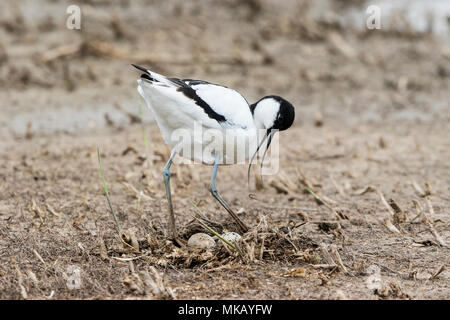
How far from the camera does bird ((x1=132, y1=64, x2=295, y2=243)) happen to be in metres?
4.12

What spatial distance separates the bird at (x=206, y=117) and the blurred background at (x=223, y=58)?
9.11 ft

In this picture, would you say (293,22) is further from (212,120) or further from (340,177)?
(212,120)

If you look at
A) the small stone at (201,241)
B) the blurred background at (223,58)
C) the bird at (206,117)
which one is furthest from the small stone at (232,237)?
the blurred background at (223,58)

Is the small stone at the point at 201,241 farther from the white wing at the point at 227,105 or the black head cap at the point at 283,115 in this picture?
the black head cap at the point at 283,115

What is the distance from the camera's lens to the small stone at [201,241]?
4078 millimetres

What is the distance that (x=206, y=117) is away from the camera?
415 centimetres

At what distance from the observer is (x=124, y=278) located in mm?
3672

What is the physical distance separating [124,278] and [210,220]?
93 centimetres

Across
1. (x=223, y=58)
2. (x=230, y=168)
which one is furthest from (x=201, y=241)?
(x=223, y=58)

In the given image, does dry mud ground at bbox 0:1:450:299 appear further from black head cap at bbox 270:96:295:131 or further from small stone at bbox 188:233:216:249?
black head cap at bbox 270:96:295:131

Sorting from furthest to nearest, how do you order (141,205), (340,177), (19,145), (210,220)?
(19,145), (340,177), (141,205), (210,220)

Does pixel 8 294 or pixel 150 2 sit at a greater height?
pixel 150 2

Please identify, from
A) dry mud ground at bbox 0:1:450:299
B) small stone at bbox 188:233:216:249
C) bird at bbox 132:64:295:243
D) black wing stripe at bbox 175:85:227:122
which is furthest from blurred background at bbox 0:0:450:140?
small stone at bbox 188:233:216:249

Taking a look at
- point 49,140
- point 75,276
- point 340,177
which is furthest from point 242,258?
point 49,140
